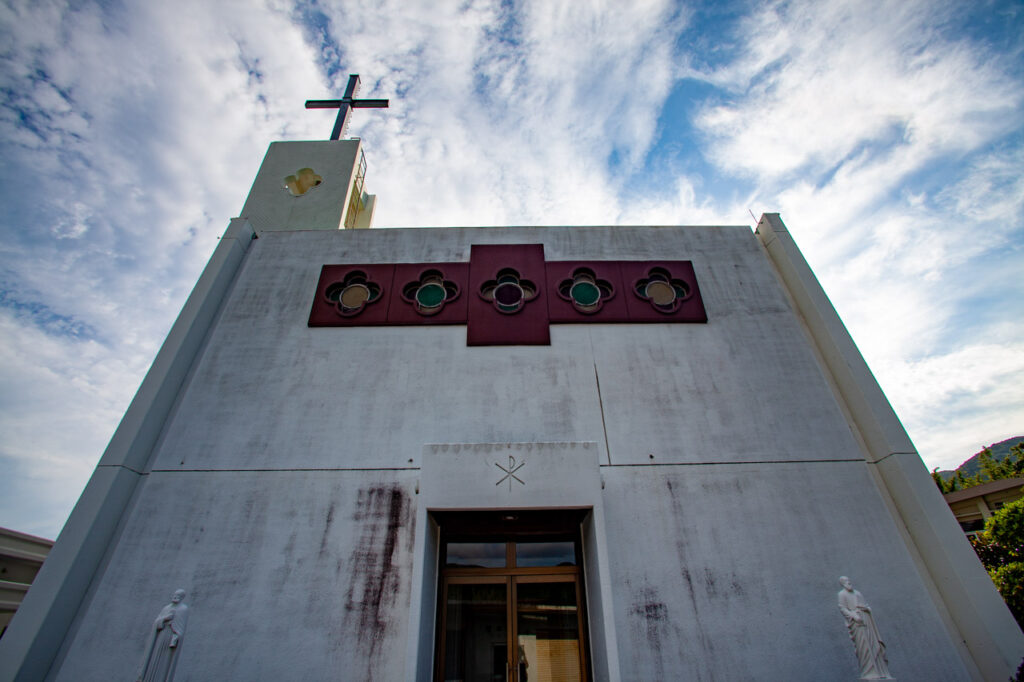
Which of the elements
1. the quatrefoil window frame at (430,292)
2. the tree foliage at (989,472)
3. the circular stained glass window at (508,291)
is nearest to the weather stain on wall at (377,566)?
the quatrefoil window frame at (430,292)

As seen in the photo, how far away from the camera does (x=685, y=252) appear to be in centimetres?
1098

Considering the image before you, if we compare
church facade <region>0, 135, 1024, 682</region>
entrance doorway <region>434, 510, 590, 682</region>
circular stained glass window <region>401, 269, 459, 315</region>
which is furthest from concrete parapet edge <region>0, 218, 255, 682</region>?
entrance doorway <region>434, 510, 590, 682</region>

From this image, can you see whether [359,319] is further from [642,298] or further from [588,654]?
[588,654]

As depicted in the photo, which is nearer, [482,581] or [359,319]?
[482,581]

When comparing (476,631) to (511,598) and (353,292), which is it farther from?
(353,292)

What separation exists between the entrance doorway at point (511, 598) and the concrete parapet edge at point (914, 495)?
5237 mm

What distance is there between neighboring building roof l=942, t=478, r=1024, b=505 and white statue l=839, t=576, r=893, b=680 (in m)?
16.4

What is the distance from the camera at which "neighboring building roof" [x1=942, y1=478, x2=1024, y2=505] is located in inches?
692

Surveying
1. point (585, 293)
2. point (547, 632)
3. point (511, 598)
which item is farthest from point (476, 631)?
point (585, 293)

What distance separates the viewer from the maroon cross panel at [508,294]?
9.74 meters

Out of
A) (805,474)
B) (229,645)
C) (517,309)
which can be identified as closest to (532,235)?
(517,309)

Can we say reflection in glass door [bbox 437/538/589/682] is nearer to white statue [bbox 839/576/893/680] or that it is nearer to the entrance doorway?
the entrance doorway

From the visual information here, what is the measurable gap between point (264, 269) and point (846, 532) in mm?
12157

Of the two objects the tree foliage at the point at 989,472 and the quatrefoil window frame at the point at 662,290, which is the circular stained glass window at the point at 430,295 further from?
the tree foliage at the point at 989,472
